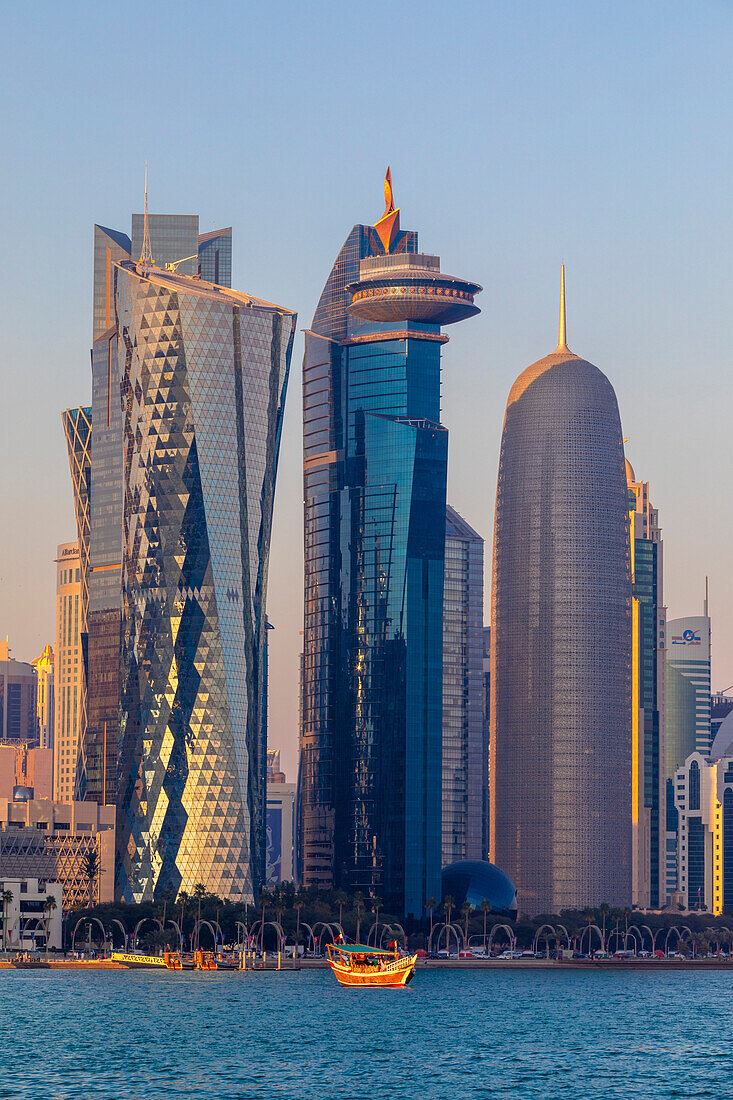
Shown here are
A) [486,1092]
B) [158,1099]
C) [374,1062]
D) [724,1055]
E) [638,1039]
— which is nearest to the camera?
[158,1099]

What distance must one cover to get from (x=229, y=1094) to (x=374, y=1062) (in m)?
25.7

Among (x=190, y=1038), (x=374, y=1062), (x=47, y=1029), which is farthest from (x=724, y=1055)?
(x=47, y=1029)

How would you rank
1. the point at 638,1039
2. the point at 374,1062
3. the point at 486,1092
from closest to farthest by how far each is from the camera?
the point at 486,1092 < the point at 374,1062 < the point at 638,1039

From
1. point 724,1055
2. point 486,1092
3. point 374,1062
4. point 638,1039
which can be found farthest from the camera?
point 638,1039

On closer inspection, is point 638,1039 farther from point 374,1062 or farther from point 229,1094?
point 229,1094

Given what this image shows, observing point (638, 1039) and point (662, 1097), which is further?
point (638, 1039)

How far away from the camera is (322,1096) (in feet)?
456

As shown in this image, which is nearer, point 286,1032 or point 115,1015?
point 286,1032

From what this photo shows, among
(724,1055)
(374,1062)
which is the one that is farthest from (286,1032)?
(724,1055)

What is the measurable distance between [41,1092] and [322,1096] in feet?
61.2

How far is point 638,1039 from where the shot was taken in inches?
7451

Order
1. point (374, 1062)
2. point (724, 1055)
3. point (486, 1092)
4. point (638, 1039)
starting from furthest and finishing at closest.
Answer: point (638, 1039)
point (724, 1055)
point (374, 1062)
point (486, 1092)

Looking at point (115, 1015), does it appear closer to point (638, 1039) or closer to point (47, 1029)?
point (47, 1029)

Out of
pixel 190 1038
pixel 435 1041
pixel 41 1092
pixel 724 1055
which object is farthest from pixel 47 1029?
pixel 724 1055
